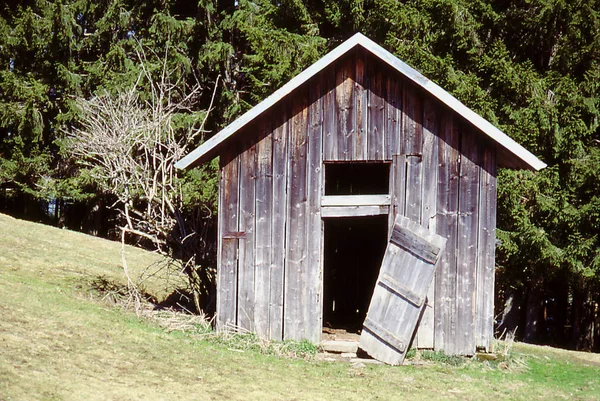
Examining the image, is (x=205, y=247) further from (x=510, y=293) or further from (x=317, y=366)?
(x=510, y=293)

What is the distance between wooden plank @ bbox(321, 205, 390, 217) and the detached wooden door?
1.43 ft

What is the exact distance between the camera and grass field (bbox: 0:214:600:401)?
791cm

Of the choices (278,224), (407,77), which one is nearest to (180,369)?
(278,224)

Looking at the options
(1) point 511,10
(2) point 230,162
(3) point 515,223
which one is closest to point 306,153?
(2) point 230,162

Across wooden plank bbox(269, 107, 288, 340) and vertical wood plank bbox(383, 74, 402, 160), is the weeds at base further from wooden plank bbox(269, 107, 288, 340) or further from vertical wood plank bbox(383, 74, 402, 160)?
vertical wood plank bbox(383, 74, 402, 160)

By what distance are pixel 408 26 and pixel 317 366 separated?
42.6 ft

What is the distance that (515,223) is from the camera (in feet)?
59.4

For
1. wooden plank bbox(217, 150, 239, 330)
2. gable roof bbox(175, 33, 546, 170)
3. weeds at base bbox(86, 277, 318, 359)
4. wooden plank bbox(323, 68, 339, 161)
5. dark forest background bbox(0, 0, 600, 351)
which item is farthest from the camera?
dark forest background bbox(0, 0, 600, 351)

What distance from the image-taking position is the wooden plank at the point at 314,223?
1115 centimetres

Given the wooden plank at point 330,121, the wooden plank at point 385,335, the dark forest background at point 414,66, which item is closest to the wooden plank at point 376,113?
the wooden plank at point 330,121

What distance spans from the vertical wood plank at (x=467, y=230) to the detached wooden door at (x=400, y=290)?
73cm

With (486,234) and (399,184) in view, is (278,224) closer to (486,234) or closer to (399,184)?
(399,184)

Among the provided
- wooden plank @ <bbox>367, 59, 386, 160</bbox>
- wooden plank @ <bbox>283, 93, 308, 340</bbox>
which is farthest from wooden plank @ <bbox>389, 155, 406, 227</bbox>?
wooden plank @ <bbox>283, 93, 308, 340</bbox>

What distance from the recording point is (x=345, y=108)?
11281 mm
